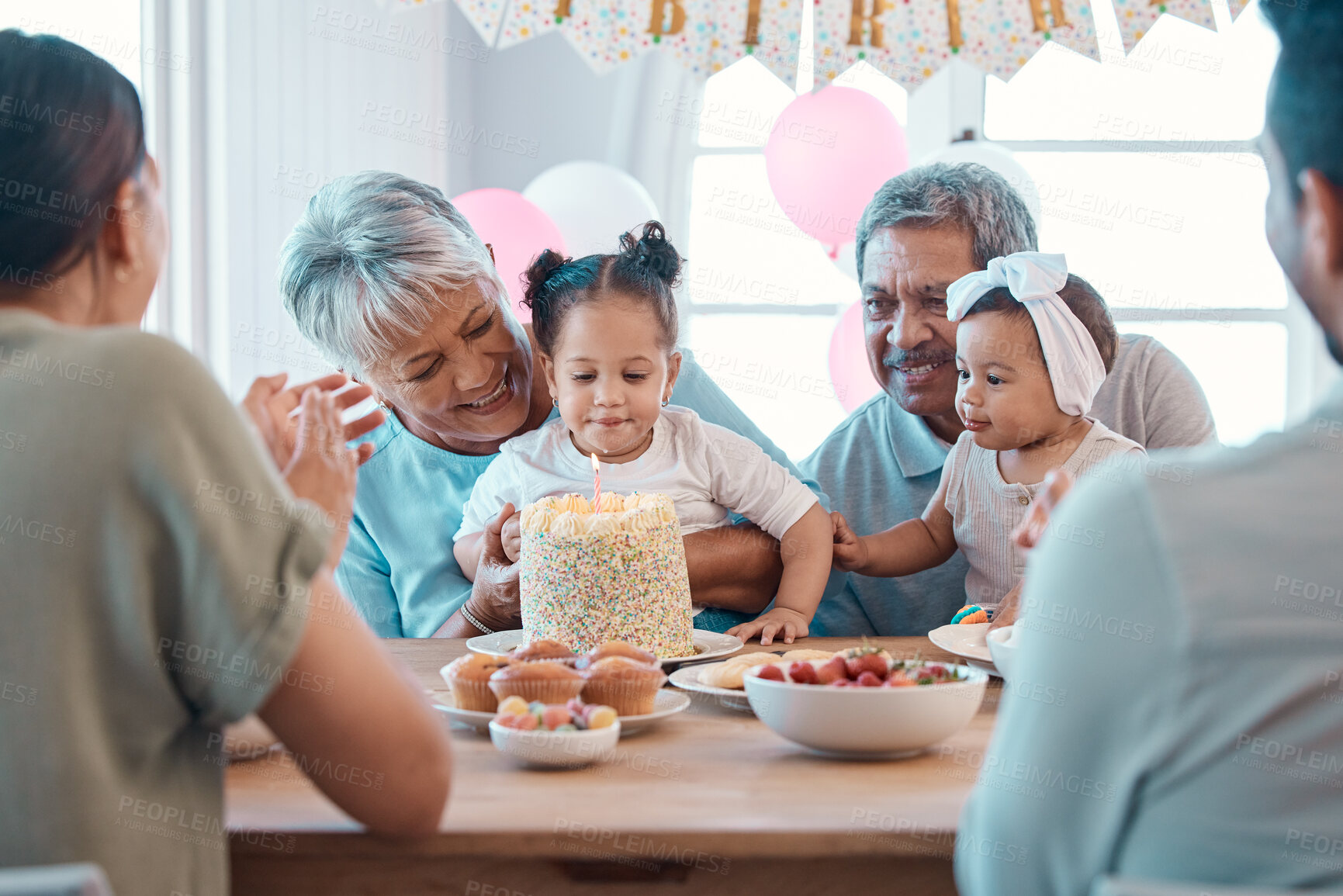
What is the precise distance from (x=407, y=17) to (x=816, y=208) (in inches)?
71.0

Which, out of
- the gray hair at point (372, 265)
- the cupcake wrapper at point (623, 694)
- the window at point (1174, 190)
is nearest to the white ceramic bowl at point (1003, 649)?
the cupcake wrapper at point (623, 694)

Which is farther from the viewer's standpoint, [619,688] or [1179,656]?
[619,688]

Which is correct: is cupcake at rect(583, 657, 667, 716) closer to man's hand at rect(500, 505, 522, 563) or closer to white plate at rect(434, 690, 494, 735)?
white plate at rect(434, 690, 494, 735)

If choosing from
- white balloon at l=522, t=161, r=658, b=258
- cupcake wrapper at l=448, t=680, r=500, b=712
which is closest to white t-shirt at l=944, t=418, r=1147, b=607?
cupcake wrapper at l=448, t=680, r=500, b=712

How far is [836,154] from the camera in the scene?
3211 mm

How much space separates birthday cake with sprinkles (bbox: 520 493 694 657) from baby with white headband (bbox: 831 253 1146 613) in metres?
0.62

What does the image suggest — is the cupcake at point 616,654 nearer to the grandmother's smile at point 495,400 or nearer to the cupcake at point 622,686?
the cupcake at point 622,686

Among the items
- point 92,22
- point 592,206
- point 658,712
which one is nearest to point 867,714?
point 658,712

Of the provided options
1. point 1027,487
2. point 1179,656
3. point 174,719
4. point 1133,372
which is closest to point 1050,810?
point 1179,656

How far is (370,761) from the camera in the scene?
32.4 inches

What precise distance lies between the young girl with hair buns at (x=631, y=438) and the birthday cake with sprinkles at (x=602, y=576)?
45cm

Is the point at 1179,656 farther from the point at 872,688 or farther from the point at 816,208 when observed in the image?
the point at 816,208

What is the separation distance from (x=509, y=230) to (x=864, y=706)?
2208 mm

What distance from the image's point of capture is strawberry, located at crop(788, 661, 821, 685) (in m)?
1.07
